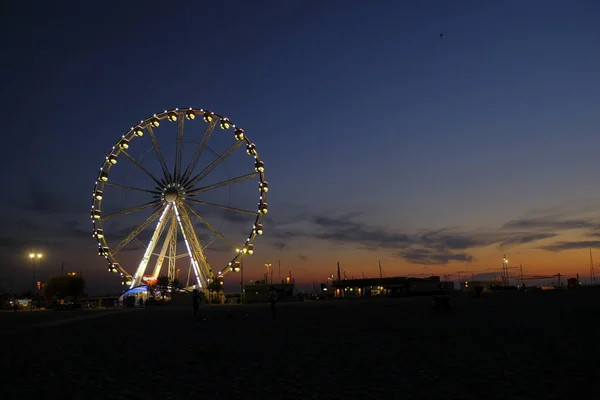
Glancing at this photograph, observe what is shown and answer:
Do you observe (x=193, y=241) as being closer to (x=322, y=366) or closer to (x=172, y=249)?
(x=172, y=249)

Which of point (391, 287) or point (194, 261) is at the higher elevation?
point (194, 261)

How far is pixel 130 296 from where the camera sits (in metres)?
62.1

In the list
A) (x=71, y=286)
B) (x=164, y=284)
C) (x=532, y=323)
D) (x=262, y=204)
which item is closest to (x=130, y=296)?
(x=164, y=284)

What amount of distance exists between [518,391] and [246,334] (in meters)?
12.0

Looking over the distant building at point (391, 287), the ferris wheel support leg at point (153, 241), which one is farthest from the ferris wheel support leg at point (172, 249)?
the distant building at point (391, 287)

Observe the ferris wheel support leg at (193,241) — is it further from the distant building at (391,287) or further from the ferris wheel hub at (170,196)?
the distant building at (391,287)

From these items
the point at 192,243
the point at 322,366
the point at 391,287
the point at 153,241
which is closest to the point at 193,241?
the point at 192,243

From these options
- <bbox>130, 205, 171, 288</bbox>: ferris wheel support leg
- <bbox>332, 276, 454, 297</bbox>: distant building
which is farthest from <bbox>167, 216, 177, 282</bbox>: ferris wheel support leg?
<bbox>332, 276, 454, 297</bbox>: distant building

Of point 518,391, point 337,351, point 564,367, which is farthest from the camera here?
point 337,351

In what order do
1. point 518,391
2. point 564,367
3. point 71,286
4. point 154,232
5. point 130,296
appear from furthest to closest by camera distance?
point 71,286
point 130,296
point 154,232
point 564,367
point 518,391

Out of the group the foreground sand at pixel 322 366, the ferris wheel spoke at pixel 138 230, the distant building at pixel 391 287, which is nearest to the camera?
the foreground sand at pixel 322 366

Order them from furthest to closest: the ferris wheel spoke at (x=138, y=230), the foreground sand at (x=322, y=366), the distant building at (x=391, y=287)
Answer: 1. the distant building at (x=391, y=287)
2. the ferris wheel spoke at (x=138, y=230)
3. the foreground sand at (x=322, y=366)

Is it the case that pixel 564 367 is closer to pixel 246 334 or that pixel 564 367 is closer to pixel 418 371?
pixel 418 371

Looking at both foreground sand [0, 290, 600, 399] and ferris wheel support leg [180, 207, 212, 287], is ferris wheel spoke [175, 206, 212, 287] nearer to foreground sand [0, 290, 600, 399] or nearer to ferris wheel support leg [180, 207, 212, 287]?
ferris wheel support leg [180, 207, 212, 287]
